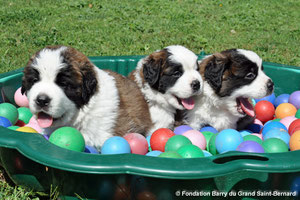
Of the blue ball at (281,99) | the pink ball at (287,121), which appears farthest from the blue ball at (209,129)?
the blue ball at (281,99)

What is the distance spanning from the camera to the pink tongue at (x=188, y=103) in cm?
479

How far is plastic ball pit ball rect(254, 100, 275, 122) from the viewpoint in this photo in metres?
5.75

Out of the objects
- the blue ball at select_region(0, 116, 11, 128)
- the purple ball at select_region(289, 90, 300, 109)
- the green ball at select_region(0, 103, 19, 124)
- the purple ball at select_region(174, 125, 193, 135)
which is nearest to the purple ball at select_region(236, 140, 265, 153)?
the purple ball at select_region(174, 125, 193, 135)

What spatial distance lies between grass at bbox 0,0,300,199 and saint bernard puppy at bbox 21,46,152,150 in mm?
3356

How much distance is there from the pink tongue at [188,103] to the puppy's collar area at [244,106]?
22.7 inches

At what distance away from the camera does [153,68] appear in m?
4.62

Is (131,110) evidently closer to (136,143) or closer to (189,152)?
(136,143)

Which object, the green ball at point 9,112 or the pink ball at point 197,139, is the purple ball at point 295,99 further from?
the green ball at point 9,112

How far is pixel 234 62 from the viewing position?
15.2ft

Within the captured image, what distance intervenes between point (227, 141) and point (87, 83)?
1647 millimetres

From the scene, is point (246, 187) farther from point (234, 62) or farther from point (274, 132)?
point (234, 62)

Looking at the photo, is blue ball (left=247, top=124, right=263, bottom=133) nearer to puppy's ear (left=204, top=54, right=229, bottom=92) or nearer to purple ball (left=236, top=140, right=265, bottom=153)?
puppy's ear (left=204, top=54, right=229, bottom=92)

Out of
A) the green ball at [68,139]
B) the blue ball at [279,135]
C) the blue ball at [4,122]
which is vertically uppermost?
the green ball at [68,139]

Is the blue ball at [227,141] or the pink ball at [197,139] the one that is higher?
the blue ball at [227,141]
